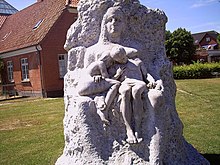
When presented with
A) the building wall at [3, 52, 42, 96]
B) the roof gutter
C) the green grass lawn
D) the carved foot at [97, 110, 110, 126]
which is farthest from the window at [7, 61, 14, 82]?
the carved foot at [97, 110, 110, 126]

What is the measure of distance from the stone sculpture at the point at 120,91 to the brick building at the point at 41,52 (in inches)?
443

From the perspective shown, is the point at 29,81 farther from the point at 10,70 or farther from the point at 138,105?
the point at 138,105

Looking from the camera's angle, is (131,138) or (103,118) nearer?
(131,138)

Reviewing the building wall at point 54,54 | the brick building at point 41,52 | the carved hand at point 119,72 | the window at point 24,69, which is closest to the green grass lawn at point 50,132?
the carved hand at point 119,72

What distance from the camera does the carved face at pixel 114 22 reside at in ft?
14.3

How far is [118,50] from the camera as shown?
161 inches

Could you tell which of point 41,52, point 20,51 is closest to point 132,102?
point 41,52

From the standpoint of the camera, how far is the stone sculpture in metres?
3.79

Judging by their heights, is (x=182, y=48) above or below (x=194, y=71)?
above

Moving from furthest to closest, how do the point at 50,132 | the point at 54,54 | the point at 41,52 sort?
the point at 54,54 < the point at 41,52 < the point at 50,132

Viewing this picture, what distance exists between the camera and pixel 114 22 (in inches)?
171

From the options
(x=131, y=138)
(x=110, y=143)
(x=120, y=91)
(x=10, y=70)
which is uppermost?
(x=10, y=70)

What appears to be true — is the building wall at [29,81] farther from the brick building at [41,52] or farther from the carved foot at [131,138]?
the carved foot at [131,138]

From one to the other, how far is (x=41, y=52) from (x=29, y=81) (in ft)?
9.26
